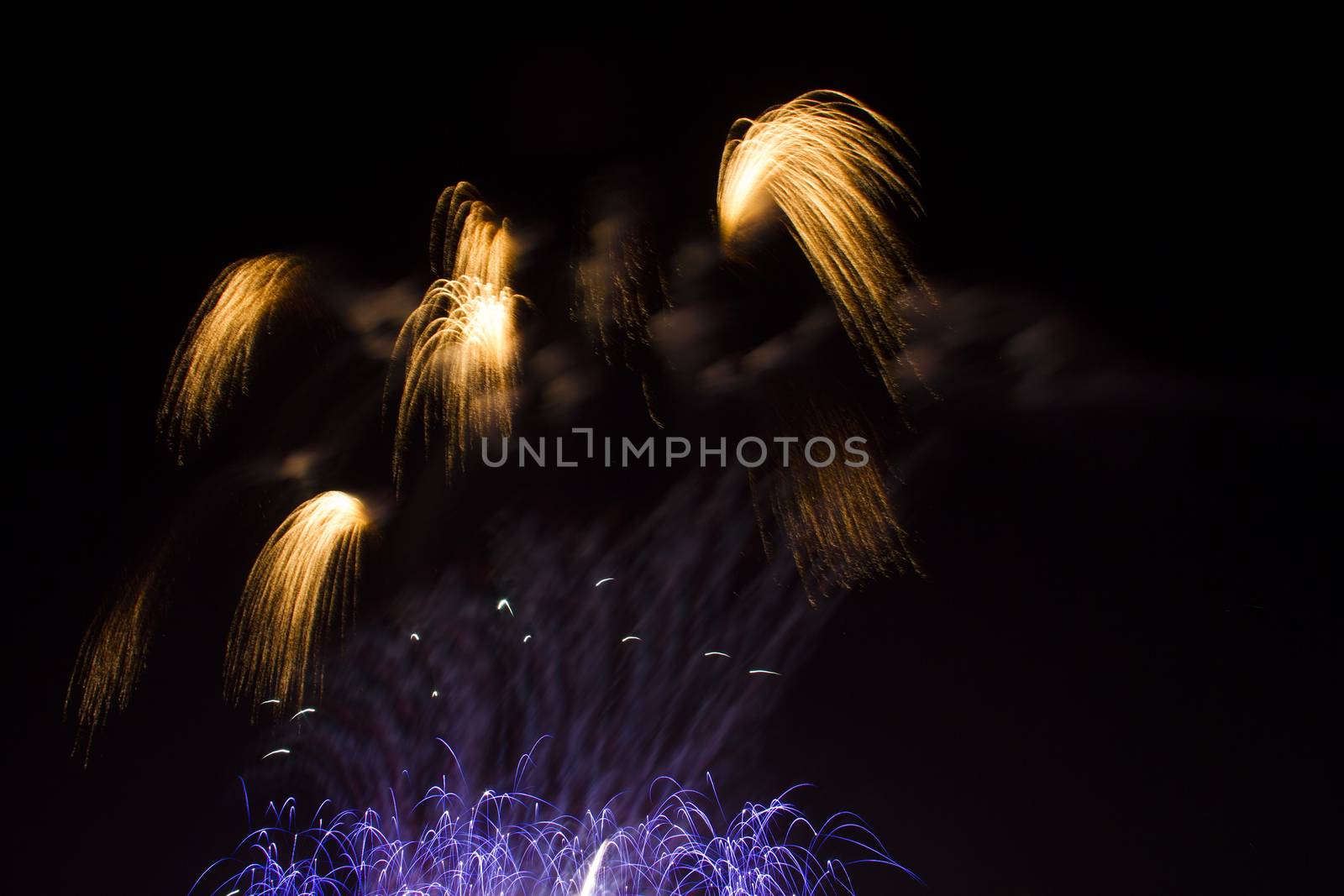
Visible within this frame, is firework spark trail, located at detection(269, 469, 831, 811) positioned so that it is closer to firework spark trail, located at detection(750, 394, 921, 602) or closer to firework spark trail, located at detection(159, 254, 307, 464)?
firework spark trail, located at detection(750, 394, 921, 602)

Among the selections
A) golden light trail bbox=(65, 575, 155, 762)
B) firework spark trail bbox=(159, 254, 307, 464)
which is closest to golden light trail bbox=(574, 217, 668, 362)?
firework spark trail bbox=(159, 254, 307, 464)

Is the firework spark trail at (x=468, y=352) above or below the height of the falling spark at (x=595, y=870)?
above

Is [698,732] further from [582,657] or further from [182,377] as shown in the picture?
[182,377]

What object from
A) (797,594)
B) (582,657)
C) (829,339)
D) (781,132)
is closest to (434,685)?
(582,657)

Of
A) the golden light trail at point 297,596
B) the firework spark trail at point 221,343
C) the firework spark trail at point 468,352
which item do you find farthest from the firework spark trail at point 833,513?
the firework spark trail at point 221,343

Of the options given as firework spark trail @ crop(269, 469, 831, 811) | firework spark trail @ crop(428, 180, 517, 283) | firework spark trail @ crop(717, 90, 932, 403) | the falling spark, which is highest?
firework spark trail @ crop(428, 180, 517, 283)

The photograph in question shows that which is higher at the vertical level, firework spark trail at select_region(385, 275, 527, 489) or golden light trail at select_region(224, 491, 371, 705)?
firework spark trail at select_region(385, 275, 527, 489)

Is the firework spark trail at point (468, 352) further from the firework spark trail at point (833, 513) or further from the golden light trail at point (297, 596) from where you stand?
the firework spark trail at point (833, 513)
